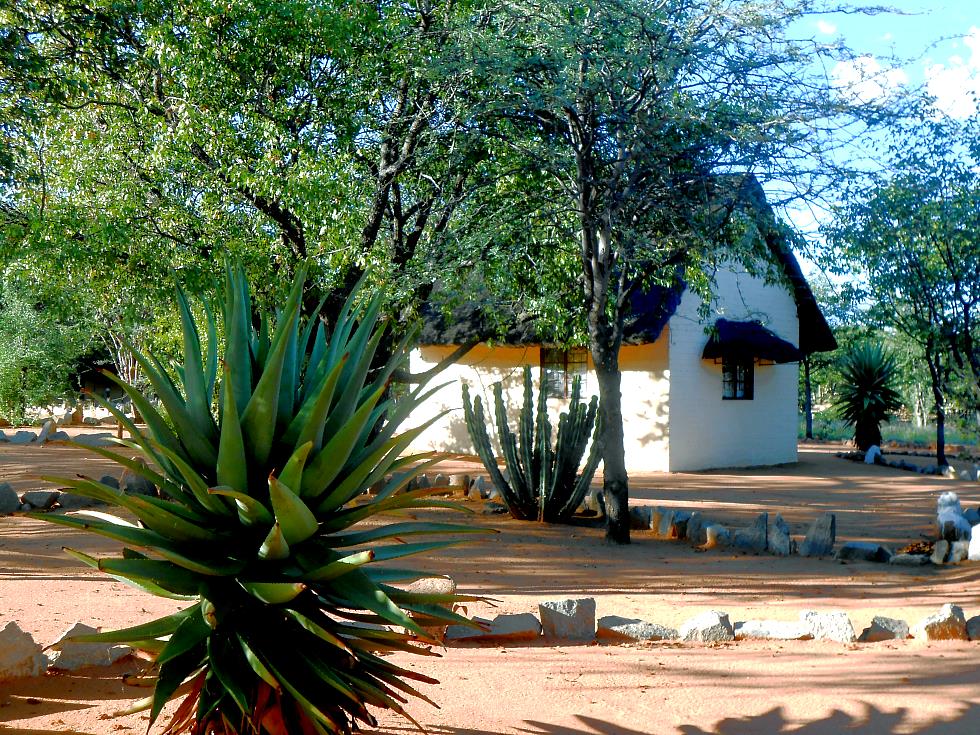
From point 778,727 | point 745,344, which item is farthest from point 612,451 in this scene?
point 745,344

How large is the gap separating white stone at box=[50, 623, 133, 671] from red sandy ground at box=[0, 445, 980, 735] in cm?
6

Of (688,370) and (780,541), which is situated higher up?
(688,370)

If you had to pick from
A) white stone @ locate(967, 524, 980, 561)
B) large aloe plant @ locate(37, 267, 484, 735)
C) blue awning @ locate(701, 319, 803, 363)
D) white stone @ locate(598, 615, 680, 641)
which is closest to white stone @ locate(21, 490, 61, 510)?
white stone @ locate(598, 615, 680, 641)

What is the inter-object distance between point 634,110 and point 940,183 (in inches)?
247

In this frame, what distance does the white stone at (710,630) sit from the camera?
571 centimetres

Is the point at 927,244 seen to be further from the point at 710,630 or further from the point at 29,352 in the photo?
the point at 29,352

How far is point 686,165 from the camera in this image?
9672mm

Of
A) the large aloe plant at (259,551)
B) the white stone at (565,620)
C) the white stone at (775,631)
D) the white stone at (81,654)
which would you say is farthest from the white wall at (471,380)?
the large aloe plant at (259,551)

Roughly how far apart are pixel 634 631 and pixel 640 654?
0.42m

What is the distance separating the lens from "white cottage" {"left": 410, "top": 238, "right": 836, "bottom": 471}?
680 inches

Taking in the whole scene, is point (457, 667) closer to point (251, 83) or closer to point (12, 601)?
point (12, 601)

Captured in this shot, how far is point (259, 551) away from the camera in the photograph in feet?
9.51

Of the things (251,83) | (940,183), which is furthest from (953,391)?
(251,83)

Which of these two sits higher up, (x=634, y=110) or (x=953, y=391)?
(x=634, y=110)
